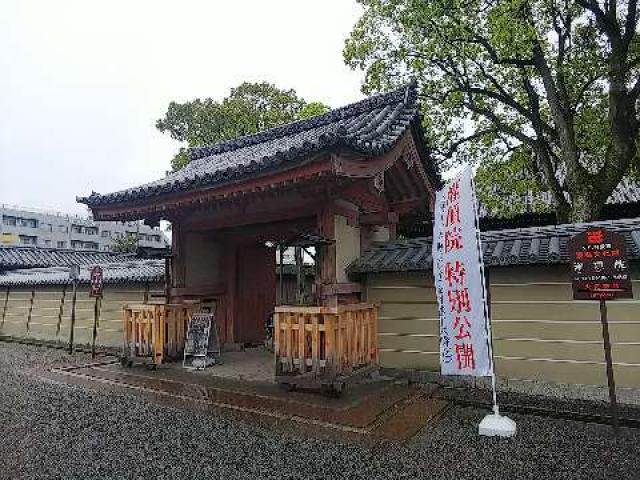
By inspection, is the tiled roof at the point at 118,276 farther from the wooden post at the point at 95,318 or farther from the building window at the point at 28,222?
the building window at the point at 28,222

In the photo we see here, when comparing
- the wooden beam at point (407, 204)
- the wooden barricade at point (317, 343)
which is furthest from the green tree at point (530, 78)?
the wooden barricade at point (317, 343)

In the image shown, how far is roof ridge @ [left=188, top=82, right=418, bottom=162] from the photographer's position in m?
9.58

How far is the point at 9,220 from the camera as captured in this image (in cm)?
5572

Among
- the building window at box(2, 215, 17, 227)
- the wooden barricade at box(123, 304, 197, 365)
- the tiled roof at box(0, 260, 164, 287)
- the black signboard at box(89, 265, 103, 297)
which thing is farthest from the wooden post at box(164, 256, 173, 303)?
the building window at box(2, 215, 17, 227)

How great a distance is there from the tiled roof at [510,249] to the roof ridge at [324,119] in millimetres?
3468

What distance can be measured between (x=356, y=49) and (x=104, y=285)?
36.5ft

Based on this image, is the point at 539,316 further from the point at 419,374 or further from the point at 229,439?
the point at 229,439

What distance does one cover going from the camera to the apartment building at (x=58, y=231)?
183 feet

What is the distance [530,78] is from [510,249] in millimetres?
9674

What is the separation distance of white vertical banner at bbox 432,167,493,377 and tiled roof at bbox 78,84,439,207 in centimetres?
149

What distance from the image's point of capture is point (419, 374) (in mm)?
7535

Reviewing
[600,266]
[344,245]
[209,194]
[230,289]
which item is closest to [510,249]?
[600,266]

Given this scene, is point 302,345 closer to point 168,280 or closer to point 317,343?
→ point 317,343

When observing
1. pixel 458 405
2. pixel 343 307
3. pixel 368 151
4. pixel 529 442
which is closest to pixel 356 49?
pixel 368 151
